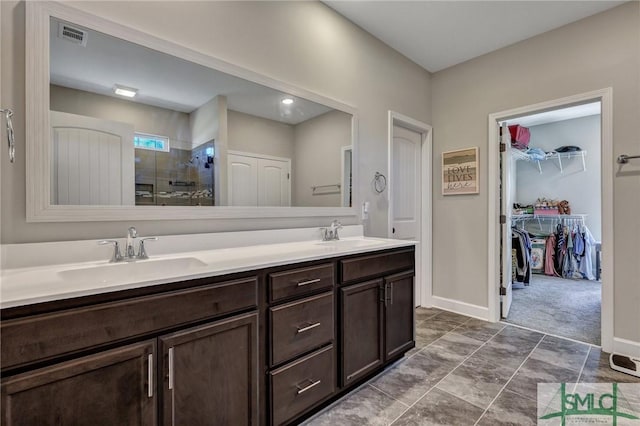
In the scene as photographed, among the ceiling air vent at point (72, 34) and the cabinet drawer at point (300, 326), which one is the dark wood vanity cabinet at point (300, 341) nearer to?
the cabinet drawer at point (300, 326)

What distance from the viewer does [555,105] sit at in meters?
2.63

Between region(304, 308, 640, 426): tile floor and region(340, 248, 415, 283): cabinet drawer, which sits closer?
region(304, 308, 640, 426): tile floor

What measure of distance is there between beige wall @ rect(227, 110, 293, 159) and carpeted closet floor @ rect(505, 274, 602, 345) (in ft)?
9.26

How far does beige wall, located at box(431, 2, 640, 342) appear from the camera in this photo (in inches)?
89.5

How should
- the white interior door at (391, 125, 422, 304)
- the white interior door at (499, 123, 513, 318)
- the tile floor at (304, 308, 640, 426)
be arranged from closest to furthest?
1. the tile floor at (304, 308, 640, 426)
2. the white interior door at (499, 123, 513, 318)
3. the white interior door at (391, 125, 422, 304)

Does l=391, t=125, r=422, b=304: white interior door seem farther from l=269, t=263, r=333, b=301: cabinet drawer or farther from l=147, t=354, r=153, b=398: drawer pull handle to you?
l=147, t=354, r=153, b=398: drawer pull handle

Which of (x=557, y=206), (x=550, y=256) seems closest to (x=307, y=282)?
(x=550, y=256)

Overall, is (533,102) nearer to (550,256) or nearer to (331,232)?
(331,232)

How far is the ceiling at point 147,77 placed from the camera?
1.37m

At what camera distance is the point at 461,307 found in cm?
324

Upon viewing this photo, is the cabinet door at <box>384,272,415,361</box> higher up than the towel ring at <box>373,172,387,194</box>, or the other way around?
the towel ring at <box>373,172,387,194</box>

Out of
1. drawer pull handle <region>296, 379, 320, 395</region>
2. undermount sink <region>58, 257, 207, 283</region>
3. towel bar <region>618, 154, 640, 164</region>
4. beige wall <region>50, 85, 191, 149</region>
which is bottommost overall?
drawer pull handle <region>296, 379, 320, 395</region>

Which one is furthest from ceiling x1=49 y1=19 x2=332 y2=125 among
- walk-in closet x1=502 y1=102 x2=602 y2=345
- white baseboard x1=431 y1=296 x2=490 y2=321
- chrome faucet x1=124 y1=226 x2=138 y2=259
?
walk-in closet x1=502 y1=102 x2=602 y2=345

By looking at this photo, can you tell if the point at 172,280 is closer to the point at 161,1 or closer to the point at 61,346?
the point at 61,346
